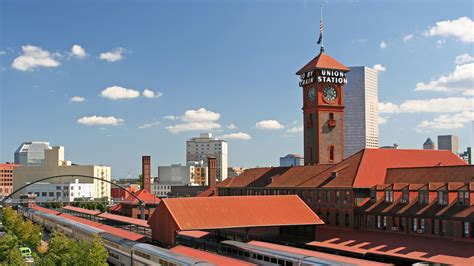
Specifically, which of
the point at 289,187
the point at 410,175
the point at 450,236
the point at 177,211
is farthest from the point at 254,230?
the point at 450,236

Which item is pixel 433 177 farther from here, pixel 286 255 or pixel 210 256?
pixel 210 256

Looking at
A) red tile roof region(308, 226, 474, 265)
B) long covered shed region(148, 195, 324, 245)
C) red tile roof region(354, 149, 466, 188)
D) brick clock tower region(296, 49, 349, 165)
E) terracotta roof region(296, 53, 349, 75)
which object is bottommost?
red tile roof region(308, 226, 474, 265)

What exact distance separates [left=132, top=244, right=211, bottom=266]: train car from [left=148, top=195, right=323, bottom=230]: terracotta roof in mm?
7569

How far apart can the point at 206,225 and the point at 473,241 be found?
27.3 metres

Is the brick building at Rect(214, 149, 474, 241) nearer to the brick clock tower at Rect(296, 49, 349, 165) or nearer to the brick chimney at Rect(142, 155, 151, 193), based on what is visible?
the brick clock tower at Rect(296, 49, 349, 165)

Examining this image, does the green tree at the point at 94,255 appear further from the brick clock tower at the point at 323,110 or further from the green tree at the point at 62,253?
the brick clock tower at the point at 323,110

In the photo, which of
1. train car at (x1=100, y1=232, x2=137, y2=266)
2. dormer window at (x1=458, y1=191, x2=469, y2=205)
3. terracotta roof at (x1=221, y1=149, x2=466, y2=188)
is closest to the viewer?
dormer window at (x1=458, y1=191, x2=469, y2=205)

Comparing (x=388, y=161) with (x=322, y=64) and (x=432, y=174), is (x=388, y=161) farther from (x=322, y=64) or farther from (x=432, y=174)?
(x=322, y=64)

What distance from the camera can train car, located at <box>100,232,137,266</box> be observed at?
5954 cm

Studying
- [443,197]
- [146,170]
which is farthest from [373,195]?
[146,170]

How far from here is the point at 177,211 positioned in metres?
65.6

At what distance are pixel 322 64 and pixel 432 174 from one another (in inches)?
1345

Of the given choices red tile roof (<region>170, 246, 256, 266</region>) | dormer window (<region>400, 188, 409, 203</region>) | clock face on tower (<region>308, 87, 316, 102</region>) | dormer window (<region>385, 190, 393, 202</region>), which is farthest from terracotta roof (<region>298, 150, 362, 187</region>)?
red tile roof (<region>170, 246, 256, 266</region>)

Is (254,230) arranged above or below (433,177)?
below
